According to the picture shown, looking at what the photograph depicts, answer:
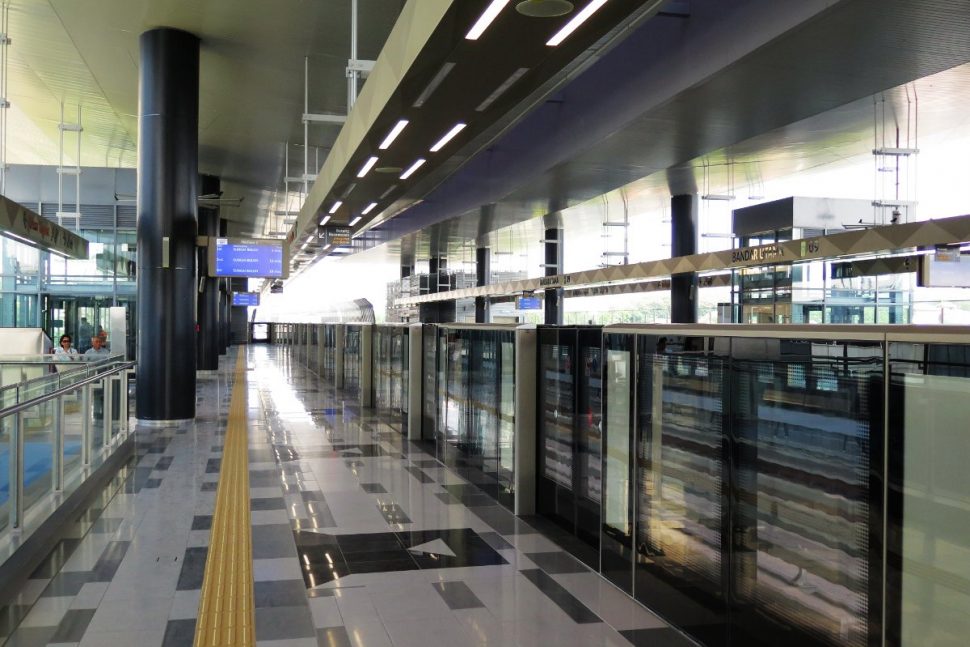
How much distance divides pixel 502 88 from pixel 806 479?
3.79 metres

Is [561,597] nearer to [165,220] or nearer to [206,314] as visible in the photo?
[165,220]

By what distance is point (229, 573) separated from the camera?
493cm

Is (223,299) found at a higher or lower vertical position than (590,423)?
higher

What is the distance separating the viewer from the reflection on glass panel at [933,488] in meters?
2.43

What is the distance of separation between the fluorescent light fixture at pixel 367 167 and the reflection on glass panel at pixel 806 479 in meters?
5.66

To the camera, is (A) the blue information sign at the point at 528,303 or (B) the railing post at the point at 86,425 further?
(A) the blue information sign at the point at 528,303

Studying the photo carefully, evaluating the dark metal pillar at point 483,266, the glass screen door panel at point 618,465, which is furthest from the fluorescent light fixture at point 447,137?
the dark metal pillar at point 483,266

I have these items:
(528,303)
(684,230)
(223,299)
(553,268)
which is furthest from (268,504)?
(223,299)

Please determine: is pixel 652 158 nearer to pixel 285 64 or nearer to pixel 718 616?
pixel 285 64

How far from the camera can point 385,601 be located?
4.52 m

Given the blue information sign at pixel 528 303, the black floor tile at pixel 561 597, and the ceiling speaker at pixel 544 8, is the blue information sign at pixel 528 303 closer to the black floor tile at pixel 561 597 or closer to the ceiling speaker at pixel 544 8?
the black floor tile at pixel 561 597

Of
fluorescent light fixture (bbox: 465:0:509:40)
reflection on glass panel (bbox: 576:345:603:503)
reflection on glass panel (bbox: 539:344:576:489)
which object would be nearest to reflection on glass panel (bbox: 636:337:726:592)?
reflection on glass panel (bbox: 576:345:603:503)

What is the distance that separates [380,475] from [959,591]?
254 inches

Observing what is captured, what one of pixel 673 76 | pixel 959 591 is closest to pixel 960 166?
pixel 673 76
